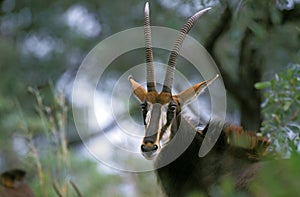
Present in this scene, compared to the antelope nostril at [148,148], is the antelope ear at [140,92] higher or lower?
lower

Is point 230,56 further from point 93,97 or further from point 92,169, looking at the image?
point 92,169

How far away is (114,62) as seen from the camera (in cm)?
1145

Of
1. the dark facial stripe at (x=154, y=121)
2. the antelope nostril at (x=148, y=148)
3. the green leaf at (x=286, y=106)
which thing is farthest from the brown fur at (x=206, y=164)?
the green leaf at (x=286, y=106)

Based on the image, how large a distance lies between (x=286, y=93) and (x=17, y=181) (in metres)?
3.08

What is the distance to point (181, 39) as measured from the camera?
16.7 feet

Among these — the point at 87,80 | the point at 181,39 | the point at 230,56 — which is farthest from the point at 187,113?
the point at 87,80

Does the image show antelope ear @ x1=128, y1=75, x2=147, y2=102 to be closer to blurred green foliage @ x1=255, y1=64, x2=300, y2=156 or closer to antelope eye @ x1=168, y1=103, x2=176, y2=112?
antelope eye @ x1=168, y1=103, x2=176, y2=112

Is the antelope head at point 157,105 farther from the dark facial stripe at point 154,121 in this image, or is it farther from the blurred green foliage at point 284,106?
the blurred green foliage at point 284,106

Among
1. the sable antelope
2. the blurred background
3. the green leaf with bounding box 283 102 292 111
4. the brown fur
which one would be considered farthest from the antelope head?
the green leaf with bounding box 283 102 292 111

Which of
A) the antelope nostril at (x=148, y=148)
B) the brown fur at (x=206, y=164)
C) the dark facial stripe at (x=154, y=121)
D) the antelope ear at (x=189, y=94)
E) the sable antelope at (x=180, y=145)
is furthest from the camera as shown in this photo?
the antelope ear at (x=189, y=94)

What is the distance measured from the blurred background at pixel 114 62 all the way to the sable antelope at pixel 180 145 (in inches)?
9.2

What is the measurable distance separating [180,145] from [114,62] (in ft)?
23.0

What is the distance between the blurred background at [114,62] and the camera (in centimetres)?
482

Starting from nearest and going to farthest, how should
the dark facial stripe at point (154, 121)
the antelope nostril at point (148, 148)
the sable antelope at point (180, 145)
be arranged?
the sable antelope at point (180, 145), the antelope nostril at point (148, 148), the dark facial stripe at point (154, 121)
